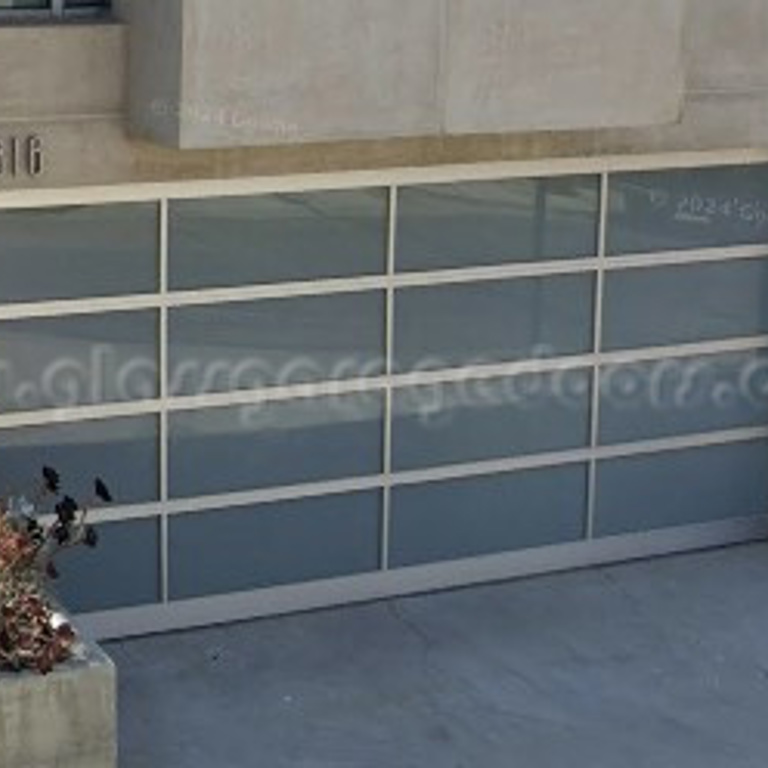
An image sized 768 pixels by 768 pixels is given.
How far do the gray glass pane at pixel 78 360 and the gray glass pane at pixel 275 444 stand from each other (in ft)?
1.19

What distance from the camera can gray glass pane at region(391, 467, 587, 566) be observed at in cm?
1350

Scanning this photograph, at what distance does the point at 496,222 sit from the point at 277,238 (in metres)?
1.34

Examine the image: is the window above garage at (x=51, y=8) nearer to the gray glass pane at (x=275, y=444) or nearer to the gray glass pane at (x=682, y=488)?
the gray glass pane at (x=275, y=444)

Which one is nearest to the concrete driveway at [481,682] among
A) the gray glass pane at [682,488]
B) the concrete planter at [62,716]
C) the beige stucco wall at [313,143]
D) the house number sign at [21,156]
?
the gray glass pane at [682,488]

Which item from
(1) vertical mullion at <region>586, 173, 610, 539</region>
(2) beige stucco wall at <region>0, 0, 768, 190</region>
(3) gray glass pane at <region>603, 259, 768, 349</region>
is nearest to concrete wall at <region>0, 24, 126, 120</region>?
(2) beige stucco wall at <region>0, 0, 768, 190</region>

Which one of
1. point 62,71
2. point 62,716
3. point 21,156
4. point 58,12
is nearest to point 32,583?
point 62,716

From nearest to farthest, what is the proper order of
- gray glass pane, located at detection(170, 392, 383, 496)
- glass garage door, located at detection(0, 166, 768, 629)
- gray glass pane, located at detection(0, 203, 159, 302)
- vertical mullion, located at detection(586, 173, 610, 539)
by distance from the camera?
1. gray glass pane, located at detection(0, 203, 159, 302)
2. glass garage door, located at detection(0, 166, 768, 629)
3. gray glass pane, located at detection(170, 392, 383, 496)
4. vertical mullion, located at detection(586, 173, 610, 539)

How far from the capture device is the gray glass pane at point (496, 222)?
13.1 m

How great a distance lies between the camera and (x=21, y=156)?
11.6m

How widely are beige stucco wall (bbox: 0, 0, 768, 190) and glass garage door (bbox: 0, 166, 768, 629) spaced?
32 cm

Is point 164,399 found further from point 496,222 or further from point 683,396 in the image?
point 683,396

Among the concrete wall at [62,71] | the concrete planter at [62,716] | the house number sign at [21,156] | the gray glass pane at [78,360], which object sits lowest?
the concrete planter at [62,716]

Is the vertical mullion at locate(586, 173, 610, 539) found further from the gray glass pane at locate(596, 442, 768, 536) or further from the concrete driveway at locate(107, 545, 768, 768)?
the concrete driveway at locate(107, 545, 768, 768)

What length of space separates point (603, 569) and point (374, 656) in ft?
6.33
